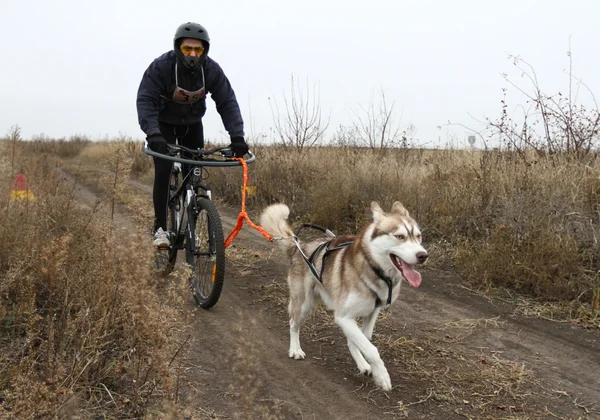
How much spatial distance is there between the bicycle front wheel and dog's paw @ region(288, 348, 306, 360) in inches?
35.6

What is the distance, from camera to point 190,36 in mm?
4406

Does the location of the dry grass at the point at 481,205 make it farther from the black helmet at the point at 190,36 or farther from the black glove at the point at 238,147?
the black helmet at the point at 190,36

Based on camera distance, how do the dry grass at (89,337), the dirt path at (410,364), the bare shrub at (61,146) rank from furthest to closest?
1. the bare shrub at (61,146)
2. the dirt path at (410,364)
3. the dry grass at (89,337)

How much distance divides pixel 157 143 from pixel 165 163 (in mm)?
574

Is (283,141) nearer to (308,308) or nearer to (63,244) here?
(308,308)

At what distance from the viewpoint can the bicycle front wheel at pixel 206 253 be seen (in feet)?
13.8

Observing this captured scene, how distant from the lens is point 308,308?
12.3 ft

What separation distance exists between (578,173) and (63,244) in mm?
5808

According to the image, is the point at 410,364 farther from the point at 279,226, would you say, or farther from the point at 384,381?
the point at 279,226

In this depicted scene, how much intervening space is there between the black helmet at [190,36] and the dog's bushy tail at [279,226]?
1.58 metres

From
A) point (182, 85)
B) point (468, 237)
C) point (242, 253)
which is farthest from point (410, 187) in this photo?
point (182, 85)

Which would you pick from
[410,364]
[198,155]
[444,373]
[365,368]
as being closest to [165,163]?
[198,155]

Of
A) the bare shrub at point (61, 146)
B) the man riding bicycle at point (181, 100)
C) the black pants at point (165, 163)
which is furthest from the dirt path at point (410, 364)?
the bare shrub at point (61, 146)

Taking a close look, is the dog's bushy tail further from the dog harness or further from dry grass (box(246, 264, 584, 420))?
dry grass (box(246, 264, 584, 420))
